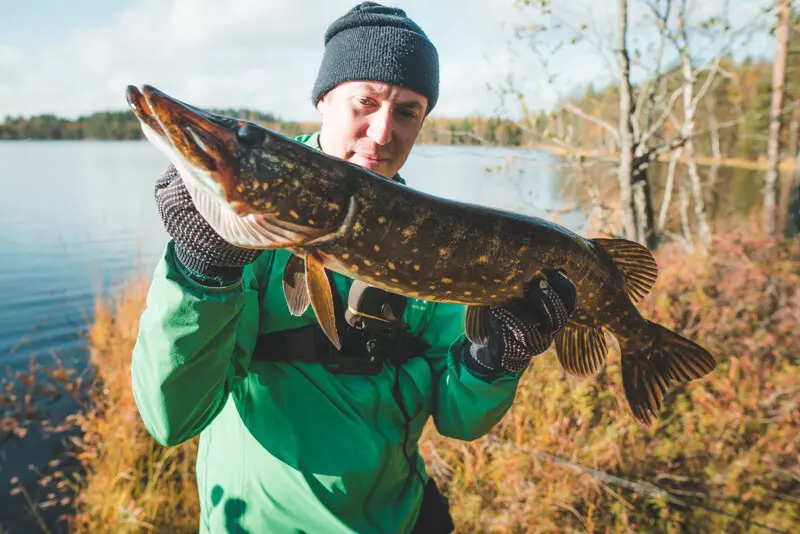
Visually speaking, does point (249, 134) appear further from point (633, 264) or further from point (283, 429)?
point (633, 264)

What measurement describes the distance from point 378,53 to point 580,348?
1630 mm

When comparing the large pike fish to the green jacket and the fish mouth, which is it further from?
the green jacket

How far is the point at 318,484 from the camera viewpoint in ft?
5.67

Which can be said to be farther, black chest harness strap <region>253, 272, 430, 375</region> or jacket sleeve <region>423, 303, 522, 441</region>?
jacket sleeve <region>423, 303, 522, 441</region>

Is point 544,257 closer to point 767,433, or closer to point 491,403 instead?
point 491,403

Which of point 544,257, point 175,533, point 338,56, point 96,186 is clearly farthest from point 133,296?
point 96,186

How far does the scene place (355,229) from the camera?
1.57 meters

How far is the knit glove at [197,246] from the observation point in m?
1.45

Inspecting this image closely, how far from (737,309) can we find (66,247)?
12542mm

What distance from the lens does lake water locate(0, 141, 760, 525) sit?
235 inches

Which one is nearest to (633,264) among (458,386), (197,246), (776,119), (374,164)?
(458,386)

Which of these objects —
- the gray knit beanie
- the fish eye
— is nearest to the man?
the gray knit beanie

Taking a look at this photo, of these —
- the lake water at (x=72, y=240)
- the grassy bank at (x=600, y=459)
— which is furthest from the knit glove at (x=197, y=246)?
the lake water at (x=72, y=240)

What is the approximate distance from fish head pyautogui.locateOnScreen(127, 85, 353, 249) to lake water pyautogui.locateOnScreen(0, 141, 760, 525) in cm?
253
